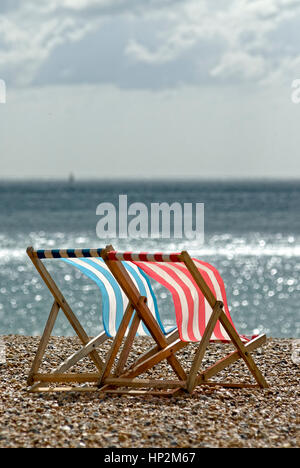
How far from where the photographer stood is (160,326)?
210 inches

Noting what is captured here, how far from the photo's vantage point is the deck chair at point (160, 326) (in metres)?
4.96

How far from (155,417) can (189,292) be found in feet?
3.21

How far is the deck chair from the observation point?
4.96m

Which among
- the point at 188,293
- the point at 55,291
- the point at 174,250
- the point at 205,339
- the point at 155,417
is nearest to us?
the point at 155,417

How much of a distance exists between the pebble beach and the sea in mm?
7710

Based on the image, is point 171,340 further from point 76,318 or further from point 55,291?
point 55,291

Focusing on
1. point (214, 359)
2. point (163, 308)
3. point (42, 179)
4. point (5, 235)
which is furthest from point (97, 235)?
point (42, 179)

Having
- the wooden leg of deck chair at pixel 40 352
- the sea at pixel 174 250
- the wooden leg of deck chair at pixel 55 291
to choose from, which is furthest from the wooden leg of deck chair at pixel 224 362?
the sea at pixel 174 250

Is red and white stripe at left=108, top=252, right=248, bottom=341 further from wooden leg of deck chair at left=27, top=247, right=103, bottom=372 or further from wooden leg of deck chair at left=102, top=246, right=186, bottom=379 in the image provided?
wooden leg of deck chair at left=27, top=247, right=103, bottom=372

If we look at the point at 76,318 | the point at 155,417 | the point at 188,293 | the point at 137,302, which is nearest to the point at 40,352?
the point at 76,318

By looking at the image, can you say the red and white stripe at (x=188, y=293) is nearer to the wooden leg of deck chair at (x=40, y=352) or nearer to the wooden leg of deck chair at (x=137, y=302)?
the wooden leg of deck chair at (x=137, y=302)

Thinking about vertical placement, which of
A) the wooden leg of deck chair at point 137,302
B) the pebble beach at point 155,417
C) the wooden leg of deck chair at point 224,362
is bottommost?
the pebble beach at point 155,417

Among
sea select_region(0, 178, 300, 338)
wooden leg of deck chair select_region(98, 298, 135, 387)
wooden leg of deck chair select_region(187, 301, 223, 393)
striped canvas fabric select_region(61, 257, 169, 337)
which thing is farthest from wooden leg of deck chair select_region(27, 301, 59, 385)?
sea select_region(0, 178, 300, 338)

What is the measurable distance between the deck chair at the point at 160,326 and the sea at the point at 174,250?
759cm
